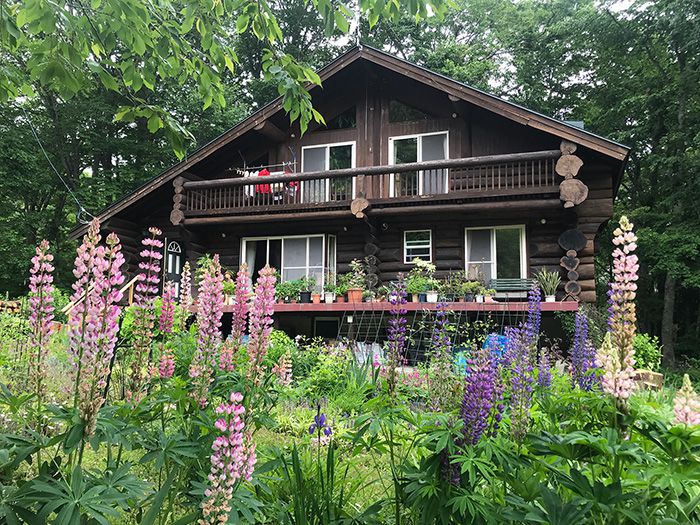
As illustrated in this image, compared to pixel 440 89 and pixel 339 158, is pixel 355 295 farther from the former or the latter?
pixel 440 89

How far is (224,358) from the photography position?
260 centimetres

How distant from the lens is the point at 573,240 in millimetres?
12188

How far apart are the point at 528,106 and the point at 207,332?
2423 centimetres

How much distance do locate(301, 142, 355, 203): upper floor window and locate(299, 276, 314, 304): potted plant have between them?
2382 mm

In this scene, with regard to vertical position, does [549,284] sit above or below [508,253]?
below

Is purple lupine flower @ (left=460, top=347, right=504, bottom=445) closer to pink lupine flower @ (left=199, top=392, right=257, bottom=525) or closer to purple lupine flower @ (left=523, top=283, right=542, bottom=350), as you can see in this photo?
purple lupine flower @ (left=523, top=283, right=542, bottom=350)

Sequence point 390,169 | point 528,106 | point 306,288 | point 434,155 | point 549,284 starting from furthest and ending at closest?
point 528,106 < point 434,155 < point 306,288 < point 390,169 < point 549,284

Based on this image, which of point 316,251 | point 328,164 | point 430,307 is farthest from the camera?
point 328,164

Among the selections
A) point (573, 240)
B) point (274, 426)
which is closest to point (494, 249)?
point (573, 240)

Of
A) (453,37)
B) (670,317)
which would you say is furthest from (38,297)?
(453,37)

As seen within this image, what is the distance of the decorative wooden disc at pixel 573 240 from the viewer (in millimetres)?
12148

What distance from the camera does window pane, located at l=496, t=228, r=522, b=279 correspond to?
13227 millimetres

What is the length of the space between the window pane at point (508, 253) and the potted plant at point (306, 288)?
5.05 meters

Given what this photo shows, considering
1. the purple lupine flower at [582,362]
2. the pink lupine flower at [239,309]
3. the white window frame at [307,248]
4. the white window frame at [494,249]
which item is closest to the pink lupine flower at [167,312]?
the pink lupine flower at [239,309]
